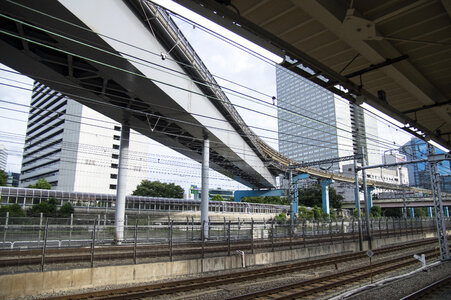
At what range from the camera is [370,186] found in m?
68.9

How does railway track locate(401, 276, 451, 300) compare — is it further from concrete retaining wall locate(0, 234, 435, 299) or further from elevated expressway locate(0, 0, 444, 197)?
elevated expressway locate(0, 0, 444, 197)

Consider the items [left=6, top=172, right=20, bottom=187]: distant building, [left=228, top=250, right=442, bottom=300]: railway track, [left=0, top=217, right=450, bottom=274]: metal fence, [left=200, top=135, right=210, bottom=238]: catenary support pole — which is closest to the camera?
[left=228, top=250, right=442, bottom=300]: railway track

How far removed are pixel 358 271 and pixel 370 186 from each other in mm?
61337

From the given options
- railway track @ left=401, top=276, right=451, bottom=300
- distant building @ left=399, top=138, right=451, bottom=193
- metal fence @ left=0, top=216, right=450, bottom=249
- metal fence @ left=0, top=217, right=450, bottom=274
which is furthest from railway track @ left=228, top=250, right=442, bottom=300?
distant building @ left=399, top=138, right=451, bottom=193

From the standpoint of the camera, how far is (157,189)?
244ft

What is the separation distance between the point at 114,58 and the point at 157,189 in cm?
6418

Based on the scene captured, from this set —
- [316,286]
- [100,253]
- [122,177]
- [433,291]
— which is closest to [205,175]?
[122,177]

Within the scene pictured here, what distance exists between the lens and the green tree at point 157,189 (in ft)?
237

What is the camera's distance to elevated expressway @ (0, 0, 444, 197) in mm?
10641

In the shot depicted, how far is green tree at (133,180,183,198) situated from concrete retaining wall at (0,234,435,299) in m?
59.1

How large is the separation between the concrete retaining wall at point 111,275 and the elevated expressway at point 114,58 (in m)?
7.07

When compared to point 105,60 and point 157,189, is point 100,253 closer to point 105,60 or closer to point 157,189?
point 105,60

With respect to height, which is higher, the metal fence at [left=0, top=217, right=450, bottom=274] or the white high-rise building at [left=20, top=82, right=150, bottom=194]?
the white high-rise building at [left=20, top=82, right=150, bottom=194]

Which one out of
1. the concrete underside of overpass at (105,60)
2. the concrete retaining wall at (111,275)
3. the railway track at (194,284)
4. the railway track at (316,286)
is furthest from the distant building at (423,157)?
the concrete underside of overpass at (105,60)
